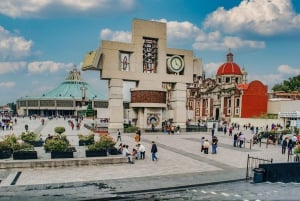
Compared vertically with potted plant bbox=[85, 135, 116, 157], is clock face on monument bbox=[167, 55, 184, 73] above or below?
above

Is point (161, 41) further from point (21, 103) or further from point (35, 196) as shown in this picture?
point (21, 103)

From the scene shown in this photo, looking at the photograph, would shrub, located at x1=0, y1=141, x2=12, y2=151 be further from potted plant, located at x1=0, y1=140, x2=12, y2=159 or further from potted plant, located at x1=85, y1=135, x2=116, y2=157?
potted plant, located at x1=85, y1=135, x2=116, y2=157

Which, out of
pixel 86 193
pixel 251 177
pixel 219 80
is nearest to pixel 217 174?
pixel 251 177

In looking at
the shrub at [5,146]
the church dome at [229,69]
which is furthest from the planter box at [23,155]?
the church dome at [229,69]

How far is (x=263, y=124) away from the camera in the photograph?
69.3 m

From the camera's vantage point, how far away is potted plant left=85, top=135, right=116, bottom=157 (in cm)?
2180

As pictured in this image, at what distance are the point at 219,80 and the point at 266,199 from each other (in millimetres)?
103363

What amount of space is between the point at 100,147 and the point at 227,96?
77.2 meters

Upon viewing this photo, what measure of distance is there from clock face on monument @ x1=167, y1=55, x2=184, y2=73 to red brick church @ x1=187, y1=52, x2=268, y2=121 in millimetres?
23575

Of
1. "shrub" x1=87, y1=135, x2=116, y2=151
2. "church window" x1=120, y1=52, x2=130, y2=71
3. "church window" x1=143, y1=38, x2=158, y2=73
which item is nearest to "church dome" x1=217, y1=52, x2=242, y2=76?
"church window" x1=143, y1=38, x2=158, y2=73

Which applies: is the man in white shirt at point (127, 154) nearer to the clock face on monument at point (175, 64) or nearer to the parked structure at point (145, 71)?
the parked structure at point (145, 71)

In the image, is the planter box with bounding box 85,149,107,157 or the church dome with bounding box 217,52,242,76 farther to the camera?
the church dome with bounding box 217,52,242,76

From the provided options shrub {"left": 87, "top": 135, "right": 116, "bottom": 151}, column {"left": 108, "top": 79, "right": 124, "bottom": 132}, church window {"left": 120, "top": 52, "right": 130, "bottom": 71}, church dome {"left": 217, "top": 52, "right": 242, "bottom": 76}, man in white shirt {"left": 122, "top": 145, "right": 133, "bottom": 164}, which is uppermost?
church dome {"left": 217, "top": 52, "right": 242, "bottom": 76}

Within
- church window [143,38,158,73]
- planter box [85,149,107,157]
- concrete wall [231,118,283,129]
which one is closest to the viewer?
planter box [85,149,107,157]
